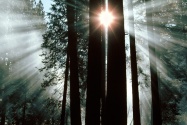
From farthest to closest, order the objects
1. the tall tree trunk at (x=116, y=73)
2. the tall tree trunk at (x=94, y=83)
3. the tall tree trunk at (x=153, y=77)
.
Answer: the tall tree trunk at (x=153, y=77) < the tall tree trunk at (x=94, y=83) < the tall tree trunk at (x=116, y=73)

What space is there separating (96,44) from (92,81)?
1.12 meters

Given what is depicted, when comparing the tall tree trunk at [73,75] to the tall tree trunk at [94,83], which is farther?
the tall tree trunk at [73,75]

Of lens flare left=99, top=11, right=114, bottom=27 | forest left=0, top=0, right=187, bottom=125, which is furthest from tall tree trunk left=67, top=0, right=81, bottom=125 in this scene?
lens flare left=99, top=11, right=114, bottom=27

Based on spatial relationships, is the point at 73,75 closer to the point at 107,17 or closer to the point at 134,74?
the point at 134,74

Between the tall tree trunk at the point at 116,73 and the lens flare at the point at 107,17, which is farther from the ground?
the lens flare at the point at 107,17

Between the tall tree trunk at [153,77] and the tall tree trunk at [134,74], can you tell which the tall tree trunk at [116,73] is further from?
the tall tree trunk at [153,77]

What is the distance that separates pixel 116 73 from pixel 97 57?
2.92 metres

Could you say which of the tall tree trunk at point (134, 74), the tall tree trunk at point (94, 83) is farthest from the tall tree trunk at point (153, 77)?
the tall tree trunk at point (94, 83)

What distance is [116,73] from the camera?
200 inches

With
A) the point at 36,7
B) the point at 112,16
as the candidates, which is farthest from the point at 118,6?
the point at 36,7

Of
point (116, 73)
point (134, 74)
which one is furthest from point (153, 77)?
point (116, 73)

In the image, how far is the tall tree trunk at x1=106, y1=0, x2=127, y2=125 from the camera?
4922 mm

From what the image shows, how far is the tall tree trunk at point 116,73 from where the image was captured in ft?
16.1

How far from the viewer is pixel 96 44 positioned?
8.18 m
